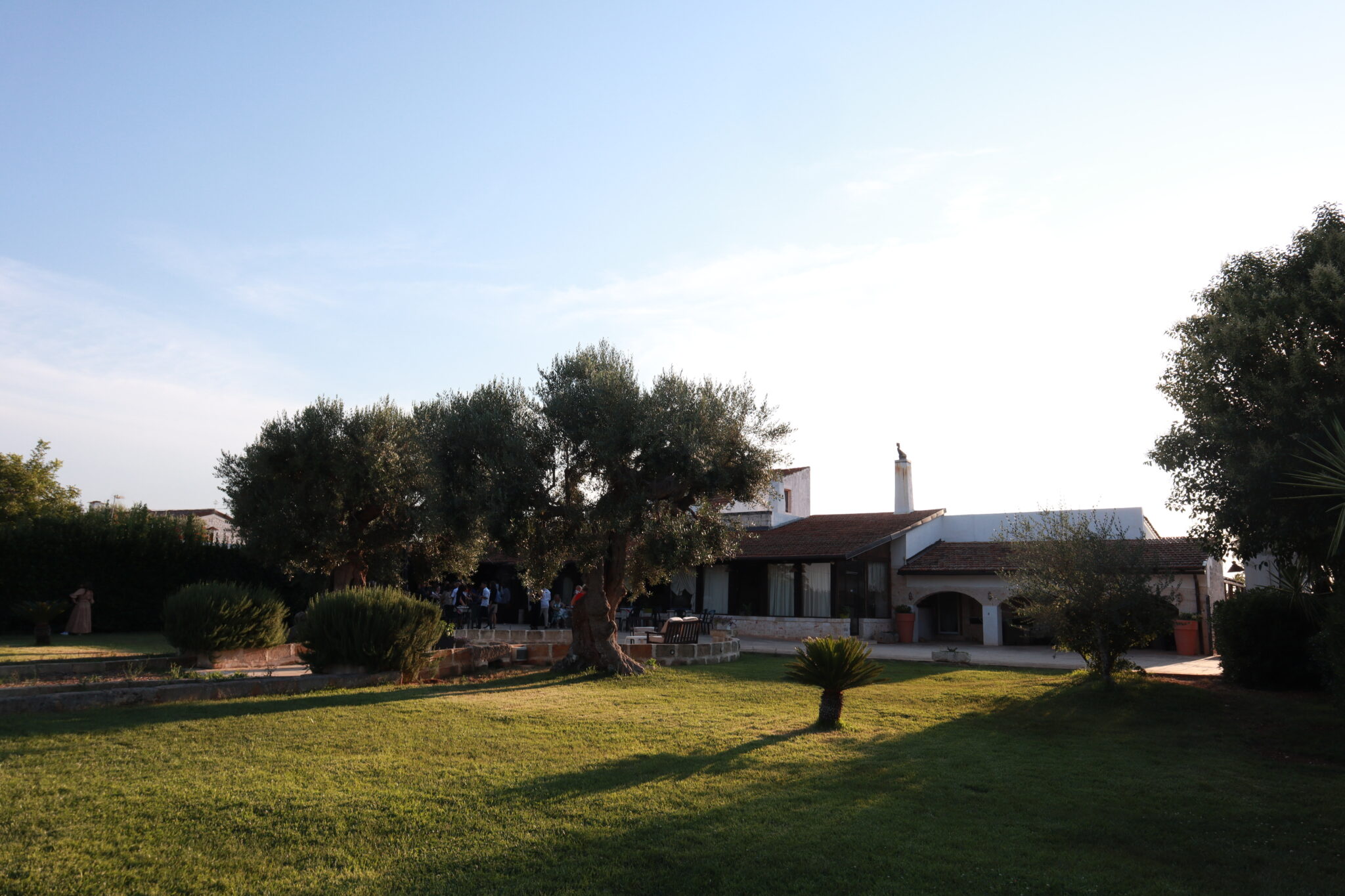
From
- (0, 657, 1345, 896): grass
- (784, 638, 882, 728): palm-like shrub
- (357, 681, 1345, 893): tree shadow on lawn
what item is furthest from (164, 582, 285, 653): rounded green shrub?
(784, 638, 882, 728): palm-like shrub

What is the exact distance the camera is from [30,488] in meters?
35.9

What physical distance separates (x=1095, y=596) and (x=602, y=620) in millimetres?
8150

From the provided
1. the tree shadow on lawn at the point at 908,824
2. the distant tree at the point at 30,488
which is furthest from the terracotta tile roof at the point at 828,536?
the distant tree at the point at 30,488

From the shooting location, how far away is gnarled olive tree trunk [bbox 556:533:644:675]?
14711 mm

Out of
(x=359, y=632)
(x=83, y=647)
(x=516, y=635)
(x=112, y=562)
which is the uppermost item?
(x=112, y=562)

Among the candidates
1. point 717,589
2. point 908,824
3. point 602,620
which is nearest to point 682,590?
point 717,589

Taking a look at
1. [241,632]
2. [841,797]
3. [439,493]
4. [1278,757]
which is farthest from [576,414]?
[1278,757]

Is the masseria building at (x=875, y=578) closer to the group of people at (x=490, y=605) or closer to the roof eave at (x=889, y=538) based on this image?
the roof eave at (x=889, y=538)

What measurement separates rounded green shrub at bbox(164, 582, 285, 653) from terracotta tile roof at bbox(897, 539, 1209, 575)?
17.7 meters

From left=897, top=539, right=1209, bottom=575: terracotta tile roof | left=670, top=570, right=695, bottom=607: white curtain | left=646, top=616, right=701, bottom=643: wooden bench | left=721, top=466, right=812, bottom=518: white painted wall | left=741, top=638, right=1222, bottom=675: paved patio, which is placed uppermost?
left=721, top=466, right=812, bottom=518: white painted wall

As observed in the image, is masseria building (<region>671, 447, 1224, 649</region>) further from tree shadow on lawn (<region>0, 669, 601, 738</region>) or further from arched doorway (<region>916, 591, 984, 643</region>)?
tree shadow on lawn (<region>0, 669, 601, 738</region>)

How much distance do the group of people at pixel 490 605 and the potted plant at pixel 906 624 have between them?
11045 millimetres

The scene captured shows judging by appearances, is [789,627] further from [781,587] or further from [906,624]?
[906,624]

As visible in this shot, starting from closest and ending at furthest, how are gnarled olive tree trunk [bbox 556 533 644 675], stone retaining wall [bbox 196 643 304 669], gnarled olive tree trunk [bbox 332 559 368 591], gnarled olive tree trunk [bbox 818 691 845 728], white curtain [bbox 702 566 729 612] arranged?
gnarled olive tree trunk [bbox 818 691 845 728], stone retaining wall [bbox 196 643 304 669], gnarled olive tree trunk [bbox 556 533 644 675], gnarled olive tree trunk [bbox 332 559 368 591], white curtain [bbox 702 566 729 612]
